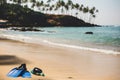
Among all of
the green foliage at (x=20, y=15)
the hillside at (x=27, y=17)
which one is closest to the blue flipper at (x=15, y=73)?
the hillside at (x=27, y=17)

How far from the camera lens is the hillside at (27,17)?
28.7 meters

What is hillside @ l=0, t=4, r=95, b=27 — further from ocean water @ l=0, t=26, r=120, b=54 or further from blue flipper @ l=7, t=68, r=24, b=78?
blue flipper @ l=7, t=68, r=24, b=78

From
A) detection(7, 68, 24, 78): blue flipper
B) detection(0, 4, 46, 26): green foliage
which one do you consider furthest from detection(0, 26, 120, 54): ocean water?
detection(0, 4, 46, 26): green foliage

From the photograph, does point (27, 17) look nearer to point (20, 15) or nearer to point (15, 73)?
point (20, 15)

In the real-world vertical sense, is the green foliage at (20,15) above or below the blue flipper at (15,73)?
below

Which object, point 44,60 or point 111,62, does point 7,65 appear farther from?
point 111,62

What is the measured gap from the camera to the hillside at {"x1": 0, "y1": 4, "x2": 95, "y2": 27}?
28.7 meters

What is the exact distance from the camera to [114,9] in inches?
245

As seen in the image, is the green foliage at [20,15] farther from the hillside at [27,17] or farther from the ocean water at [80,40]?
the ocean water at [80,40]

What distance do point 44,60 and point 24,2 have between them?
23622 mm

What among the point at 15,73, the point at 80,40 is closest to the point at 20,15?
the point at 80,40

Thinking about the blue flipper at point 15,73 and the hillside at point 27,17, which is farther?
the hillside at point 27,17

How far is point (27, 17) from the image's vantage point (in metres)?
30.8

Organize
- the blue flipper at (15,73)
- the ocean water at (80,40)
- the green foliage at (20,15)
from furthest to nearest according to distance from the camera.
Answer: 1. the green foliage at (20,15)
2. the ocean water at (80,40)
3. the blue flipper at (15,73)
